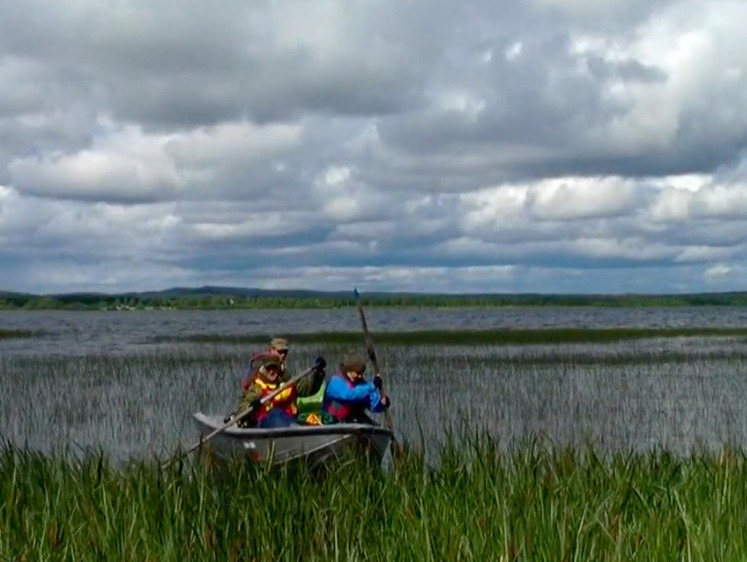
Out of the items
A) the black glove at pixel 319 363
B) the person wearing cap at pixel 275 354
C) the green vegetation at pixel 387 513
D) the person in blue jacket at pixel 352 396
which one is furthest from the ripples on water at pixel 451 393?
the green vegetation at pixel 387 513

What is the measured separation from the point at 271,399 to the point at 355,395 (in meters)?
1.03

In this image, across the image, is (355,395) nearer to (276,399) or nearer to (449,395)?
(276,399)

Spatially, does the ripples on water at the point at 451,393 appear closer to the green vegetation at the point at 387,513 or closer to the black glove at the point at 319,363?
the black glove at the point at 319,363

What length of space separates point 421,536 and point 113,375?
24.3 meters

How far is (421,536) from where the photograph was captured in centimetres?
663

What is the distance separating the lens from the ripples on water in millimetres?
18703

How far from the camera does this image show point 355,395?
13.3 m

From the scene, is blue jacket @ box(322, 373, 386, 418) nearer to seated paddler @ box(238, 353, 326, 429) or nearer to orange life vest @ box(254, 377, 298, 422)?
seated paddler @ box(238, 353, 326, 429)

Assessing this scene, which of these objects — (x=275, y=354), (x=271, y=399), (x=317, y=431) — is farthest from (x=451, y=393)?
(x=317, y=431)

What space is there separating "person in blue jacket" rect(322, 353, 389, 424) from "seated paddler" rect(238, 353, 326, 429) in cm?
33

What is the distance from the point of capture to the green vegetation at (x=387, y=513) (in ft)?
21.1

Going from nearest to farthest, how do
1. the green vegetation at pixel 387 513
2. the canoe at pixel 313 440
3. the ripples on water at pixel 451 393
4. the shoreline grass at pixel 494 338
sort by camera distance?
the green vegetation at pixel 387 513 → the canoe at pixel 313 440 → the ripples on water at pixel 451 393 → the shoreline grass at pixel 494 338

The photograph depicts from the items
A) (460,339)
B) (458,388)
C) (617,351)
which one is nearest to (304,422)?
(458,388)

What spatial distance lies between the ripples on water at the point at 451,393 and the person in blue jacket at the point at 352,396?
3.12ft
